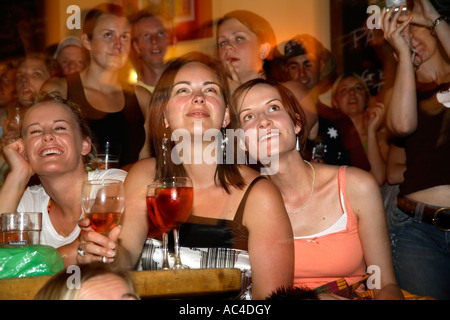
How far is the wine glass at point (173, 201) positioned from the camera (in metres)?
1.18

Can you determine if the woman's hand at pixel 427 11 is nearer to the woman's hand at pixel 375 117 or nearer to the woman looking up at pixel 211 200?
the woman's hand at pixel 375 117

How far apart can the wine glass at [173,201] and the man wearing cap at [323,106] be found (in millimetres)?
1096

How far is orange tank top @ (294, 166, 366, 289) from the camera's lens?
5.18 feet

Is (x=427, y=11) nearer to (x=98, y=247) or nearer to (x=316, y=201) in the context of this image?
(x=316, y=201)

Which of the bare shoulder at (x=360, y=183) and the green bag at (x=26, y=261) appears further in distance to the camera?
the bare shoulder at (x=360, y=183)

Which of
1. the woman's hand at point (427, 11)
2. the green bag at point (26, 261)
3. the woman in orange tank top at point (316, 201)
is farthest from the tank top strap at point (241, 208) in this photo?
the woman's hand at point (427, 11)

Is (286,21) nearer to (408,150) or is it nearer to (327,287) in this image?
(408,150)

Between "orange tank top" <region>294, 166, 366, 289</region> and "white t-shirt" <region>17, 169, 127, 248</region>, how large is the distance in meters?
0.65

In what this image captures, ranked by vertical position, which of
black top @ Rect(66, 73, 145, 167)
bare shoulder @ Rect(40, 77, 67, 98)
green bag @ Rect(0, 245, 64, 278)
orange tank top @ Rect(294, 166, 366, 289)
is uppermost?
bare shoulder @ Rect(40, 77, 67, 98)

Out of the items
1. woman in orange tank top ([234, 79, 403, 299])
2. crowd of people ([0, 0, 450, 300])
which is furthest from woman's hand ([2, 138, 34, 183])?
woman in orange tank top ([234, 79, 403, 299])

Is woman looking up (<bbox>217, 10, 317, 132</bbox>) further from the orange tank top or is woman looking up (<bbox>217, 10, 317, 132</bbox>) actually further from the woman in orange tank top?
the orange tank top

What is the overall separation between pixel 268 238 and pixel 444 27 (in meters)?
1.11

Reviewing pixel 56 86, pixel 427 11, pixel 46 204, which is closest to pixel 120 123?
pixel 56 86

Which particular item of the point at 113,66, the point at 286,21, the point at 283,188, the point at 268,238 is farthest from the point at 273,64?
the point at 268,238
